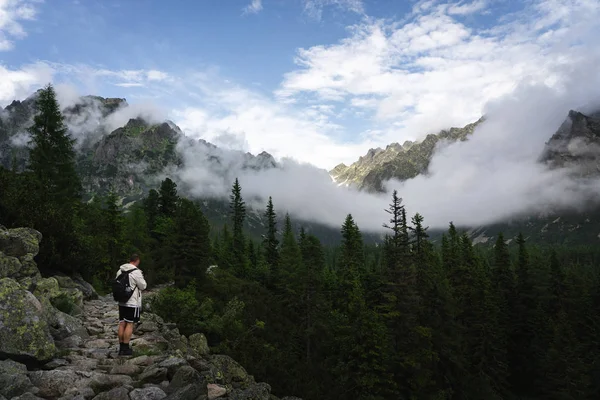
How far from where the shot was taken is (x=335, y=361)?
37.1 m

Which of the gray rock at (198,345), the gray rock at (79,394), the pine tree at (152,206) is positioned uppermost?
the pine tree at (152,206)

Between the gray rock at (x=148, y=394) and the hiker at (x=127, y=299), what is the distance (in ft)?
9.99

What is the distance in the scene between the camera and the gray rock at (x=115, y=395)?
6867 mm

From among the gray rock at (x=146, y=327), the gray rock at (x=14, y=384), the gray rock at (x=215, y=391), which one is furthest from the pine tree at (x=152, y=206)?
the gray rock at (x=14, y=384)

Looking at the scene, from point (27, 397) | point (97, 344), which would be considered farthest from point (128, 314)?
point (27, 397)

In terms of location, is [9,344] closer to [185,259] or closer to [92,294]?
[92,294]

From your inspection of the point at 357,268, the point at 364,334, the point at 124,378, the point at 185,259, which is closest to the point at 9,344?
the point at 124,378

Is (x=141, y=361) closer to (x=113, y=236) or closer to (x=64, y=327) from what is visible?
(x=64, y=327)

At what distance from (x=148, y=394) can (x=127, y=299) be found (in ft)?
11.4

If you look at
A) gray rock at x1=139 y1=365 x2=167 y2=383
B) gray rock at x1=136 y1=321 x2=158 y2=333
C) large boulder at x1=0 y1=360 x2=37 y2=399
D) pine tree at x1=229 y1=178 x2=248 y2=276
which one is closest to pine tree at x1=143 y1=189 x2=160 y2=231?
pine tree at x1=229 y1=178 x2=248 y2=276

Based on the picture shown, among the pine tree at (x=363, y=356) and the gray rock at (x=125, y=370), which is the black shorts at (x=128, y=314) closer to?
the gray rock at (x=125, y=370)

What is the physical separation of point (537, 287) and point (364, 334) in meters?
41.0

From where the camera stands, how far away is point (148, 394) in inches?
282

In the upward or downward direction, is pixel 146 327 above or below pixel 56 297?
below
